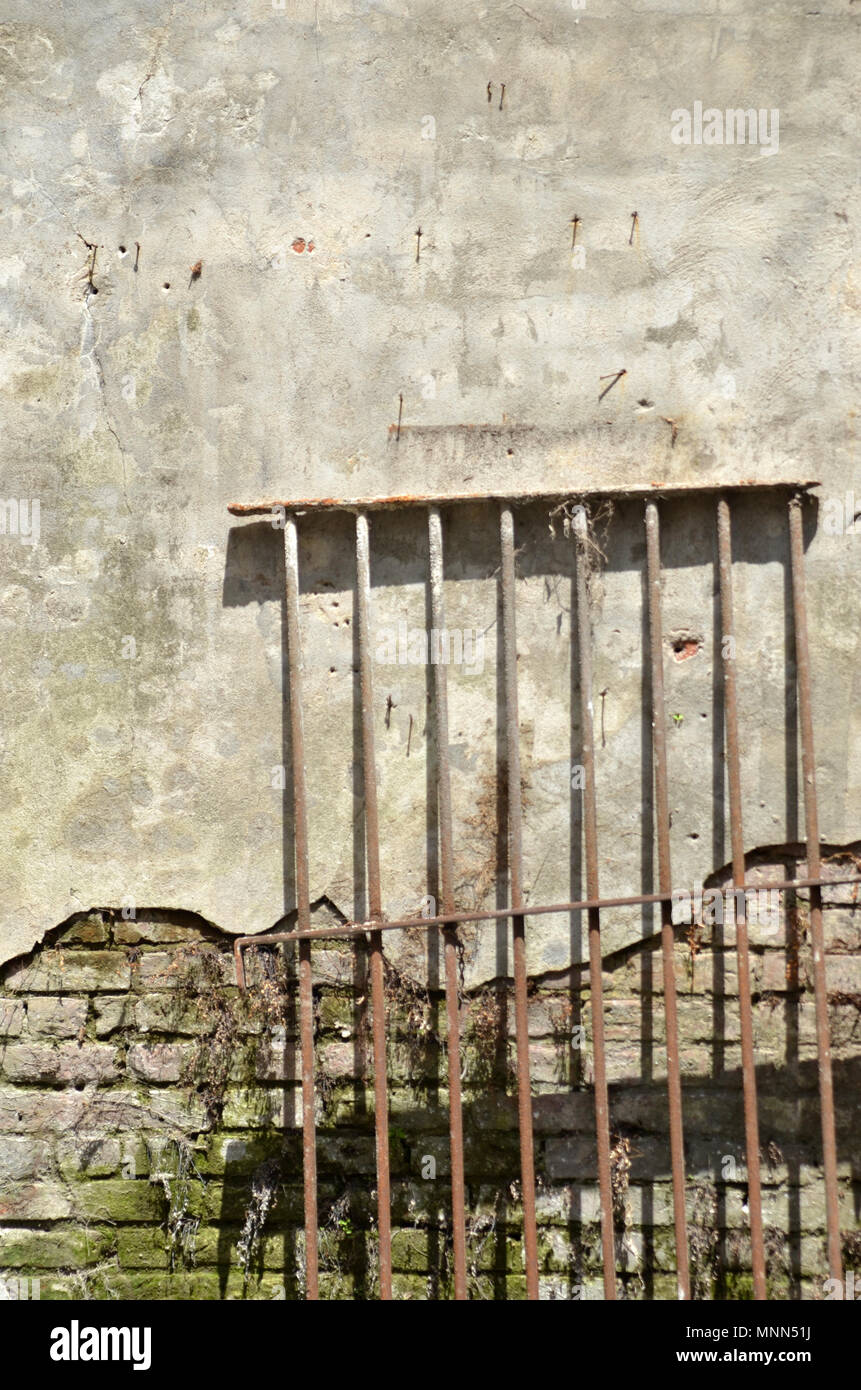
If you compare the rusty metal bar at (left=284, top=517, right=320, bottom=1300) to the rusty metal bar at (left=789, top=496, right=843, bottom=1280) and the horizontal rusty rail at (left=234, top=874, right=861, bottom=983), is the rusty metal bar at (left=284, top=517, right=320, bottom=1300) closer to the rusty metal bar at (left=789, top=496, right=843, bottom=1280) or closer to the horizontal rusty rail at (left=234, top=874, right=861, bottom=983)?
the horizontal rusty rail at (left=234, top=874, right=861, bottom=983)

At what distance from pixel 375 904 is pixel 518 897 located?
411 mm

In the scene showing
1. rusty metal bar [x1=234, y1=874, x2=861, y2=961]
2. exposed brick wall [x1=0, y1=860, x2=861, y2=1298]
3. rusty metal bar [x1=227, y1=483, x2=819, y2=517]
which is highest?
rusty metal bar [x1=227, y1=483, x2=819, y2=517]

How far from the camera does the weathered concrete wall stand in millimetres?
3102

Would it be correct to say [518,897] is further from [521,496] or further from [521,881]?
[521,496]

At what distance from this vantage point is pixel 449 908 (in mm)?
2984

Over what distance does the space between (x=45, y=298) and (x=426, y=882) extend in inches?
83.8

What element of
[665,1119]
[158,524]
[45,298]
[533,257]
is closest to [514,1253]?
[665,1119]

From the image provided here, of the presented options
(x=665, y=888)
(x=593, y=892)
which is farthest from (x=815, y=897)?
(x=593, y=892)

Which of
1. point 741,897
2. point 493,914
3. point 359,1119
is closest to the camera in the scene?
point 493,914

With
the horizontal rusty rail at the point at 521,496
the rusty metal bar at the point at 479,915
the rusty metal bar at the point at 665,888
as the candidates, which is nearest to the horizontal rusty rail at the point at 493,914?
the rusty metal bar at the point at 479,915

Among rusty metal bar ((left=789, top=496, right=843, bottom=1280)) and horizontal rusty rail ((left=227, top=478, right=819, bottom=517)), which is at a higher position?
horizontal rusty rail ((left=227, top=478, right=819, bottom=517))

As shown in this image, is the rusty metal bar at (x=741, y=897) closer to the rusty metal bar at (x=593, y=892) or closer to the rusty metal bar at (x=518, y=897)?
the rusty metal bar at (x=593, y=892)

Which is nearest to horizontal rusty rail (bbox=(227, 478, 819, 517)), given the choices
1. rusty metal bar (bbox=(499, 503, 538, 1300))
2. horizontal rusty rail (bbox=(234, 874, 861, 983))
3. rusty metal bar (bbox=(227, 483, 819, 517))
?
rusty metal bar (bbox=(227, 483, 819, 517))

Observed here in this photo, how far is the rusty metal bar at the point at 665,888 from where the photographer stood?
2.93 meters
